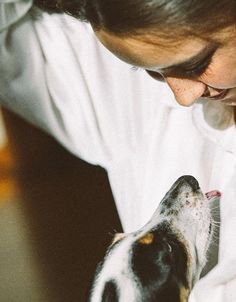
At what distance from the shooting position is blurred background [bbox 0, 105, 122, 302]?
1420mm

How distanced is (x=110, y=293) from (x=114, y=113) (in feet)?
0.89

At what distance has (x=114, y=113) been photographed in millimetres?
882

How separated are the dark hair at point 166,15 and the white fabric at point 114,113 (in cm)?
27

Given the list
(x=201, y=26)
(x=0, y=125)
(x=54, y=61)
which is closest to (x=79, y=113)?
(x=54, y=61)

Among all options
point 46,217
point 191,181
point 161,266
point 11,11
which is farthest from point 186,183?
point 46,217

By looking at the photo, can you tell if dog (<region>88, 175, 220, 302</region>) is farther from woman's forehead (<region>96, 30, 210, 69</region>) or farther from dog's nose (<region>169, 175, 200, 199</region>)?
woman's forehead (<region>96, 30, 210, 69</region>)

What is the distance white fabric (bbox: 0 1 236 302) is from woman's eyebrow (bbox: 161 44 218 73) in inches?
8.5

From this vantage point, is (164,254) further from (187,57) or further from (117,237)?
(187,57)

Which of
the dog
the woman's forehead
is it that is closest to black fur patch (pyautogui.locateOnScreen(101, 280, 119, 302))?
the dog

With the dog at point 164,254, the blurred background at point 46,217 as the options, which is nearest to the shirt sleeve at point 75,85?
the dog at point 164,254

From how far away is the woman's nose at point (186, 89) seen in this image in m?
0.61

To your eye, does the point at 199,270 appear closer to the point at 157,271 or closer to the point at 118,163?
the point at 157,271

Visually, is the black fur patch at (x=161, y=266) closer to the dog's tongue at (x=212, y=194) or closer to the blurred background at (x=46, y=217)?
the dog's tongue at (x=212, y=194)

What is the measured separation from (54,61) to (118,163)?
0.18m
